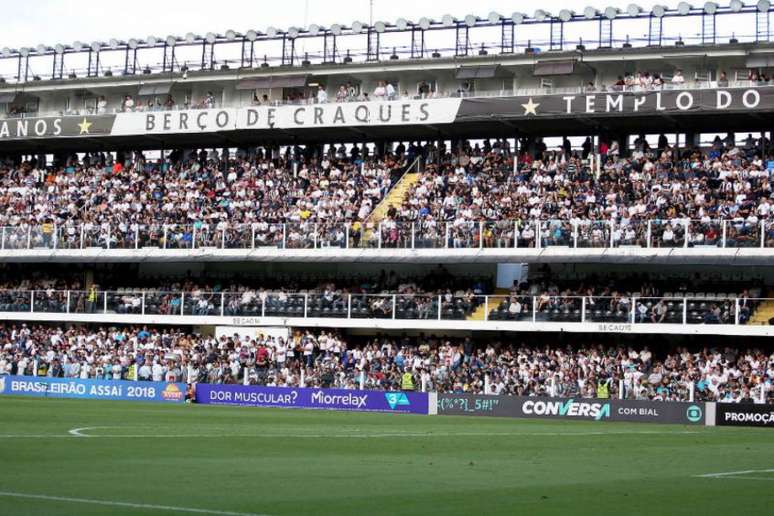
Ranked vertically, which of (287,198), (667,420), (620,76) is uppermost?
(620,76)

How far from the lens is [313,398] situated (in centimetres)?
4425

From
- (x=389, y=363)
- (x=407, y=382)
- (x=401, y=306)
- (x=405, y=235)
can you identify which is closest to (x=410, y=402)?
(x=407, y=382)

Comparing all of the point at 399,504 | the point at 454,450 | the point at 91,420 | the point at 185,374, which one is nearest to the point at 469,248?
the point at 185,374

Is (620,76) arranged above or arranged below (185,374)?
above

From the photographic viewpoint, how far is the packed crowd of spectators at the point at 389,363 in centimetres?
4116

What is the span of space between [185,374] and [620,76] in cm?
2173

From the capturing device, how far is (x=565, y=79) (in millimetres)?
54031

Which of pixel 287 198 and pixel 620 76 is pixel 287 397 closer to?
pixel 287 198

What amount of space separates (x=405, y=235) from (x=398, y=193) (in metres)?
4.03

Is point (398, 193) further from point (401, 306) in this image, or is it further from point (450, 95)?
point (401, 306)

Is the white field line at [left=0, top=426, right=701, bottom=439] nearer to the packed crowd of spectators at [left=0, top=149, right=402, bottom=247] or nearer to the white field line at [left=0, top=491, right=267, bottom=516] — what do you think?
the white field line at [left=0, top=491, right=267, bottom=516]

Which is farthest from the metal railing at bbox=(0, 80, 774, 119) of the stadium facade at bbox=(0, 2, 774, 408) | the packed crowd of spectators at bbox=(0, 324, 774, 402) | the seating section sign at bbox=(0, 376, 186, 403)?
the seating section sign at bbox=(0, 376, 186, 403)

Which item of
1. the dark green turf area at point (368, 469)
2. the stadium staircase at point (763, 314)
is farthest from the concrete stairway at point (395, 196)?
the dark green turf area at point (368, 469)

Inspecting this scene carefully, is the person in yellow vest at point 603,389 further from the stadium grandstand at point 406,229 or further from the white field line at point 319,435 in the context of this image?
the white field line at point 319,435
